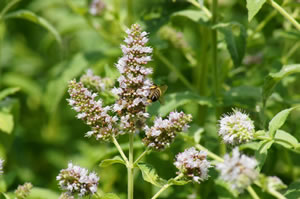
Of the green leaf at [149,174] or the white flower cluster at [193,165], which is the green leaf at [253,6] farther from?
the green leaf at [149,174]

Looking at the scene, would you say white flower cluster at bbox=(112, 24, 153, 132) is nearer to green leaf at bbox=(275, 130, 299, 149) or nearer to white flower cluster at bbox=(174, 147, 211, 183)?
white flower cluster at bbox=(174, 147, 211, 183)

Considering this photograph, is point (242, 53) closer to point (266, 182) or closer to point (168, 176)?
point (168, 176)

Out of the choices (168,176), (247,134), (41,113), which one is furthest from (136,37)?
(41,113)

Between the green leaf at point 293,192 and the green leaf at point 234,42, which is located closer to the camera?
the green leaf at point 293,192

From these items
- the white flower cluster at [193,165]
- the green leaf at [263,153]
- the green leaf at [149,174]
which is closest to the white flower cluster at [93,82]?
the green leaf at [149,174]

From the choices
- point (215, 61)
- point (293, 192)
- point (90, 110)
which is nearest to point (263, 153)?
point (293, 192)

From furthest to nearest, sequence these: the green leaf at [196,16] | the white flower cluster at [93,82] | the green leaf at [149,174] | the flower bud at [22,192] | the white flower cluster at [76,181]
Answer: the green leaf at [196,16], the white flower cluster at [93,82], the flower bud at [22,192], the green leaf at [149,174], the white flower cluster at [76,181]

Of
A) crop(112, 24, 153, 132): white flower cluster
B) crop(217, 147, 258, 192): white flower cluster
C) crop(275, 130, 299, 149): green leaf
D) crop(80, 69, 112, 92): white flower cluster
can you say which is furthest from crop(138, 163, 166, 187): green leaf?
crop(80, 69, 112, 92): white flower cluster

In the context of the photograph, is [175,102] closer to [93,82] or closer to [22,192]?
[93,82]
